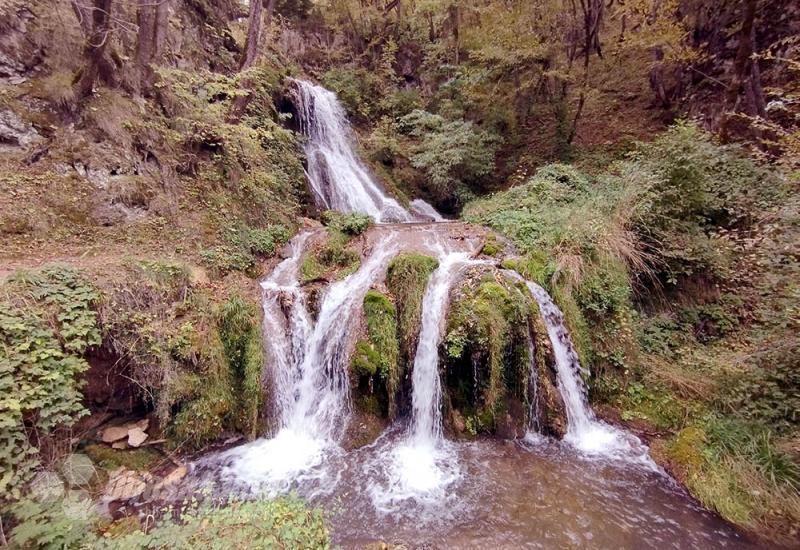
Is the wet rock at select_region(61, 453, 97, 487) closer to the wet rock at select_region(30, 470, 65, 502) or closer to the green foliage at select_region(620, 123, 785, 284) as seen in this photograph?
the wet rock at select_region(30, 470, 65, 502)

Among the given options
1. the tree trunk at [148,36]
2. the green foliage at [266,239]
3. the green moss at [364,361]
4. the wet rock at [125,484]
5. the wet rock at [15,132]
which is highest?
the tree trunk at [148,36]

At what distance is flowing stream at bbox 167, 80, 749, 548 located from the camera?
4.12m

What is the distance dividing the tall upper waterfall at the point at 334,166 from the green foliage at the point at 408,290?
4.87 meters

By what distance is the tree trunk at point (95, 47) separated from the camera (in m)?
6.81

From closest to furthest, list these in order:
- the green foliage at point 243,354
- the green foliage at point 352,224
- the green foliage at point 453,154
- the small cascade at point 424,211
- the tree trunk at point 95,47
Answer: the green foliage at point 243,354, the tree trunk at point 95,47, the green foliage at point 352,224, the green foliage at point 453,154, the small cascade at point 424,211

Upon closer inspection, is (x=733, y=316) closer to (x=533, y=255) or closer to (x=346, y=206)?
(x=533, y=255)

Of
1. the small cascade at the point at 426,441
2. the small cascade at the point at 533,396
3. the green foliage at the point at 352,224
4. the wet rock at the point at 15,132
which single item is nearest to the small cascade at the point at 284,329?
the small cascade at the point at 426,441

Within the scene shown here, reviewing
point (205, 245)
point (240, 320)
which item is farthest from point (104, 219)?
point (240, 320)

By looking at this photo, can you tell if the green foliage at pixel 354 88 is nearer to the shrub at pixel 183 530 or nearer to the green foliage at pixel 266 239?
the green foliage at pixel 266 239

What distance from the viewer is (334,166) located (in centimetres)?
1221

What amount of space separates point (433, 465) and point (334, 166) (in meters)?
9.88

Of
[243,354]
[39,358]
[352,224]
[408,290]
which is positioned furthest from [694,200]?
[39,358]

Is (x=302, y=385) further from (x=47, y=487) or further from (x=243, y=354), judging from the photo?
(x=47, y=487)

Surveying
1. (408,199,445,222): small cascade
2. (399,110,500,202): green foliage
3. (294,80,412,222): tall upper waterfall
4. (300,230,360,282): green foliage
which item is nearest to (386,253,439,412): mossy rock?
(300,230,360,282): green foliage
